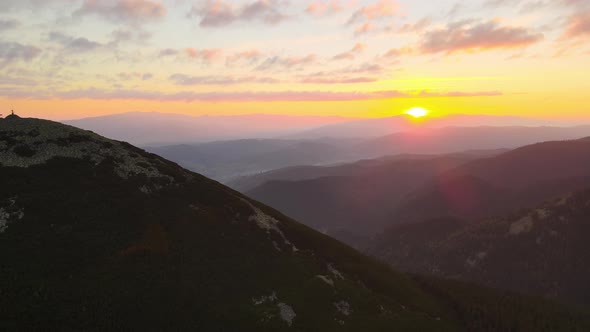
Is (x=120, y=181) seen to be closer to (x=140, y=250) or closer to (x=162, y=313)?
(x=140, y=250)

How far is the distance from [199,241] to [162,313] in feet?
49.6

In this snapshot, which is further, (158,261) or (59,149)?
(59,149)

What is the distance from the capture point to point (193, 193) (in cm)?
7212

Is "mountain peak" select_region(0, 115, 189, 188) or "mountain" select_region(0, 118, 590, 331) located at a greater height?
"mountain peak" select_region(0, 115, 189, 188)

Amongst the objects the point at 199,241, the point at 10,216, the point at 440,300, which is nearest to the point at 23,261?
the point at 10,216

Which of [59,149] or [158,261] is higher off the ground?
[59,149]

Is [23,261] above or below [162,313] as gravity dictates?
above

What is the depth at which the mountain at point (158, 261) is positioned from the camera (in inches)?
1670

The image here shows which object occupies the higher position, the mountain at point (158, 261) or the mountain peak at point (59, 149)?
the mountain peak at point (59, 149)

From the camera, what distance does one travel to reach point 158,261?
50.5 meters

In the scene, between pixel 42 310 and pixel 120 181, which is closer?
pixel 42 310

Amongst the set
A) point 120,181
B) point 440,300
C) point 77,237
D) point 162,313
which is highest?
point 120,181

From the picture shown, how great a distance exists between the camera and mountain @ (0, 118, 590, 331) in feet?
139

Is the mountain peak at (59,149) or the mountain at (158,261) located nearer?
the mountain at (158,261)
